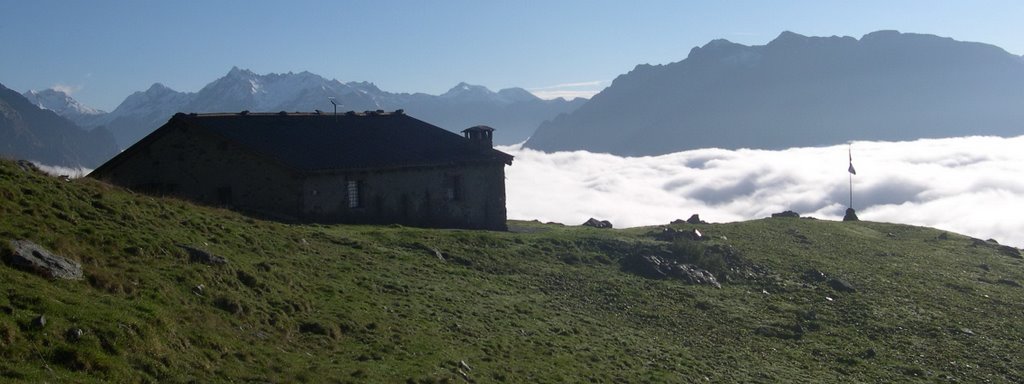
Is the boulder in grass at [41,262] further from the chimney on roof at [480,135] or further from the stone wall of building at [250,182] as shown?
the chimney on roof at [480,135]

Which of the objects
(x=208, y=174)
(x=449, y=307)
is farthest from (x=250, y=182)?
(x=449, y=307)

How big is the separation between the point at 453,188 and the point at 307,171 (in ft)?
34.2

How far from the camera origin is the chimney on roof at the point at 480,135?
5328cm

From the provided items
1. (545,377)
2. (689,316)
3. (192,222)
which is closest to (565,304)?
(689,316)

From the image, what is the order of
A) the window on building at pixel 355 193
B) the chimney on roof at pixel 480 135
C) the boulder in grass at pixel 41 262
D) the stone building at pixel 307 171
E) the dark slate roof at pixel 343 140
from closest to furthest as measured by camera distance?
the boulder in grass at pixel 41 262, the stone building at pixel 307 171, the dark slate roof at pixel 343 140, the window on building at pixel 355 193, the chimney on roof at pixel 480 135

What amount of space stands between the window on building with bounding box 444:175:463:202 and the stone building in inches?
2.1

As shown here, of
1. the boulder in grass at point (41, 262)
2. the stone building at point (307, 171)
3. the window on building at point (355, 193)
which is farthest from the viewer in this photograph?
the window on building at point (355, 193)

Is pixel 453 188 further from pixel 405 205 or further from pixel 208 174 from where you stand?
pixel 208 174

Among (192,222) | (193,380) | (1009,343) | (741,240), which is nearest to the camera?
(193,380)

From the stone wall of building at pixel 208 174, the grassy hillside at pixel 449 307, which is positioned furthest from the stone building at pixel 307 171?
the grassy hillside at pixel 449 307

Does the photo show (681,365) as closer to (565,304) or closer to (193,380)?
(565,304)

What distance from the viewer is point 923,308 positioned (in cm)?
3897

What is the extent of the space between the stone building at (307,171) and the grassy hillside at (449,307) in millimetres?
4703

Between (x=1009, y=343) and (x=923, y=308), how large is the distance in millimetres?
4684
